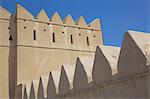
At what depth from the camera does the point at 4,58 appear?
18.2 metres

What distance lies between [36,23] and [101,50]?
10.8 meters

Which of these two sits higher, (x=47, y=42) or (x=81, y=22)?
(x=81, y=22)

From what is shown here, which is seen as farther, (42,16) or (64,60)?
(42,16)

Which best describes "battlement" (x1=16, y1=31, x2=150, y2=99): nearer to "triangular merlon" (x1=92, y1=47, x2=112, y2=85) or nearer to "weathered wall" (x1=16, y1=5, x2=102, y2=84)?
"triangular merlon" (x1=92, y1=47, x2=112, y2=85)

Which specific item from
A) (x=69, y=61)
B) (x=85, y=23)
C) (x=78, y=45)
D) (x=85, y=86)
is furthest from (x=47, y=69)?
(x=85, y=86)

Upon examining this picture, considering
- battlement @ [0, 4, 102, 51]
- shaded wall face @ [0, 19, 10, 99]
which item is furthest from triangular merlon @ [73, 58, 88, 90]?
battlement @ [0, 4, 102, 51]

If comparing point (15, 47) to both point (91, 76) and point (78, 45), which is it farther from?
point (91, 76)

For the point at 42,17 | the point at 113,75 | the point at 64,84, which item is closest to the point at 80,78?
the point at 64,84

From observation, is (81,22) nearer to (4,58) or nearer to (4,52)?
(4,52)

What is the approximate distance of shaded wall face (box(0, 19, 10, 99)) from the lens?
57.6 feet

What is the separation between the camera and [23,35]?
61.4 ft

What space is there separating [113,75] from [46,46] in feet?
37.0

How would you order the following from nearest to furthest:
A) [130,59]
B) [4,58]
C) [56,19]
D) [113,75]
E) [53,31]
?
[130,59]
[113,75]
[4,58]
[53,31]
[56,19]

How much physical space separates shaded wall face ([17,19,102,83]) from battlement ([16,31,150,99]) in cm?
572
